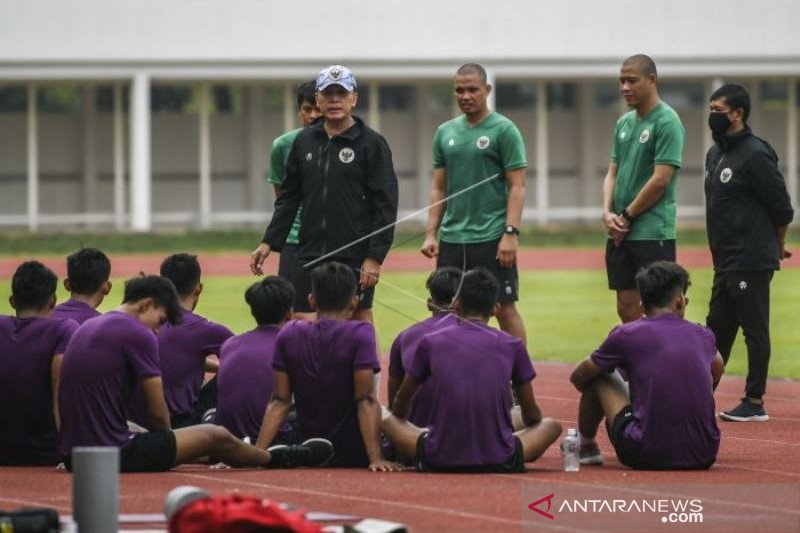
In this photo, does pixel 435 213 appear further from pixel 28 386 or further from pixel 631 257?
pixel 28 386

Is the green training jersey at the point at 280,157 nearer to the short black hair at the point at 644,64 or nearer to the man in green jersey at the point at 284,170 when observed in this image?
the man in green jersey at the point at 284,170

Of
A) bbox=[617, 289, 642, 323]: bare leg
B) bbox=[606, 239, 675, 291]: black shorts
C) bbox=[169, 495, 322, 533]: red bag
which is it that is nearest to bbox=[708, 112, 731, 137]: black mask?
bbox=[606, 239, 675, 291]: black shorts

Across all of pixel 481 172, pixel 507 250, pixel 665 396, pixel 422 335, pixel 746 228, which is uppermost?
pixel 481 172

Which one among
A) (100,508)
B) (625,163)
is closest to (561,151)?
(625,163)

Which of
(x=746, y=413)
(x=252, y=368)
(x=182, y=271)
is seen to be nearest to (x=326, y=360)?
(x=252, y=368)

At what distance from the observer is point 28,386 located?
1097cm

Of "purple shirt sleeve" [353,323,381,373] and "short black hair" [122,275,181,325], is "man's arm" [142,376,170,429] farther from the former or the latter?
"purple shirt sleeve" [353,323,381,373]

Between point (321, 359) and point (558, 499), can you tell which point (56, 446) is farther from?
point (558, 499)

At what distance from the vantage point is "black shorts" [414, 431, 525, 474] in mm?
10430

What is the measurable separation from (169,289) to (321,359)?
91 centimetres

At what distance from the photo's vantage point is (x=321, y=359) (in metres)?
10.7

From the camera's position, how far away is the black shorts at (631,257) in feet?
43.7

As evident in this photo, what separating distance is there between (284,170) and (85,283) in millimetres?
2669

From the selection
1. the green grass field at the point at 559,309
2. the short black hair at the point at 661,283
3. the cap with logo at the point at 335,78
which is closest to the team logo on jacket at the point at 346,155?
the cap with logo at the point at 335,78
